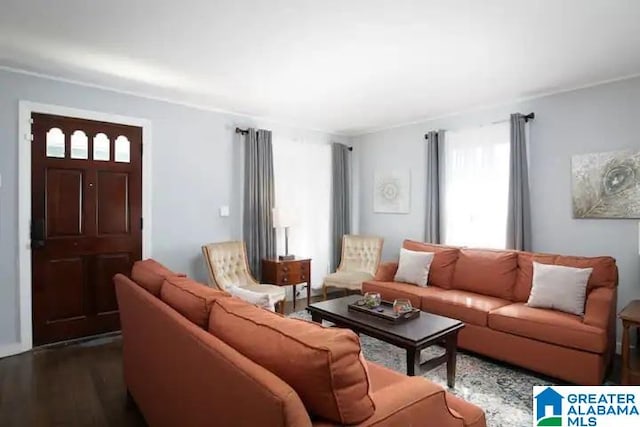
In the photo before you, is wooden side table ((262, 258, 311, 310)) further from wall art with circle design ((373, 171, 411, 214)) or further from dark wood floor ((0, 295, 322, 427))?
dark wood floor ((0, 295, 322, 427))

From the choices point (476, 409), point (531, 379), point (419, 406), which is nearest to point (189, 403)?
point (419, 406)

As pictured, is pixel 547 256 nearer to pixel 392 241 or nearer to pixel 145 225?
pixel 392 241

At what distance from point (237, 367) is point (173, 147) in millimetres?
3582

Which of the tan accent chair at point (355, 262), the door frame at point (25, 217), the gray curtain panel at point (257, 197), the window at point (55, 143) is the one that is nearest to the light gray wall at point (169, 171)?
the door frame at point (25, 217)

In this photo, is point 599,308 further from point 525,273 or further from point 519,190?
point 519,190

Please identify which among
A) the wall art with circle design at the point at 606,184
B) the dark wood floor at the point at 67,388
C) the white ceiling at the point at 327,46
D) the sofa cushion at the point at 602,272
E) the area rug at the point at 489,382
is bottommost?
the area rug at the point at 489,382

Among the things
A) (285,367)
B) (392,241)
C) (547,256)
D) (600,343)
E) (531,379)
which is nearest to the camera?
(285,367)

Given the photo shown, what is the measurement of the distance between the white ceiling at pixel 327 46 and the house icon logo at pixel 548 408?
2319mm

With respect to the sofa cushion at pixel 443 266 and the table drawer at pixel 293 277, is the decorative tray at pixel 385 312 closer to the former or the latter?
the sofa cushion at pixel 443 266

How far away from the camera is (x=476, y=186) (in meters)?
4.46

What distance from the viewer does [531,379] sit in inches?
114

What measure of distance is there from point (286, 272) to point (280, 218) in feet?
2.28

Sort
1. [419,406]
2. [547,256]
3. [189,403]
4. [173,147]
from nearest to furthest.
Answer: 1. [419,406]
2. [189,403]
3. [547,256]
4. [173,147]

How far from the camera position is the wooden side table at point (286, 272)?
4.61m
